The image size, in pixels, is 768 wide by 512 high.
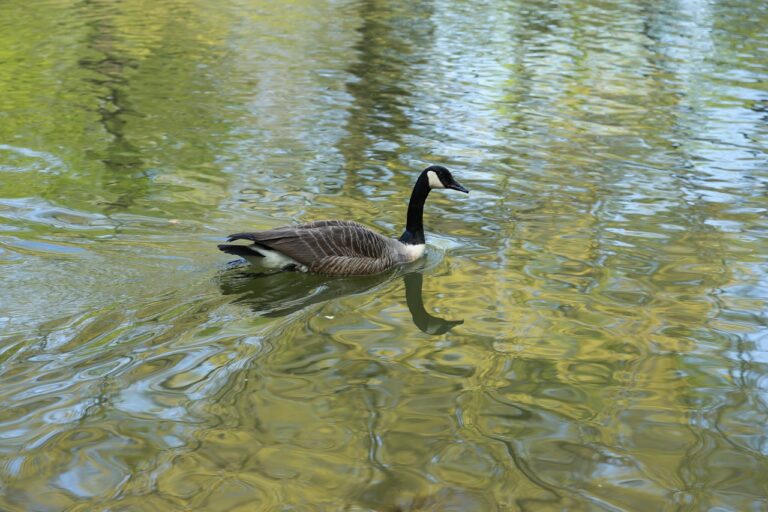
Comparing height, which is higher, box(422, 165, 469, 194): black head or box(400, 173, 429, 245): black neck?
box(422, 165, 469, 194): black head

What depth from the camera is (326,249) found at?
29.5 feet

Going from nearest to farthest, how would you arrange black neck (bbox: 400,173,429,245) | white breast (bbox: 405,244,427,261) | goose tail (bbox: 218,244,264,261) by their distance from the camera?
goose tail (bbox: 218,244,264,261), white breast (bbox: 405,244,427,261), black neck (bbox: 400,173,429,245)

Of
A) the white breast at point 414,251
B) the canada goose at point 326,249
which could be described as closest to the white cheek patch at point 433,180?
the canada goose at point 326,249

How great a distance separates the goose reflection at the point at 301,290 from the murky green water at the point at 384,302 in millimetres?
31

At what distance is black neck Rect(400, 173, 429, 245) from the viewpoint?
9789 millimetres

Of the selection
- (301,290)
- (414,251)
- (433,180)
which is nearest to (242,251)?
(301,290)

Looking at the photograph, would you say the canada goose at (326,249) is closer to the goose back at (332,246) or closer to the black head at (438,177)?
the goose back at (332,246)

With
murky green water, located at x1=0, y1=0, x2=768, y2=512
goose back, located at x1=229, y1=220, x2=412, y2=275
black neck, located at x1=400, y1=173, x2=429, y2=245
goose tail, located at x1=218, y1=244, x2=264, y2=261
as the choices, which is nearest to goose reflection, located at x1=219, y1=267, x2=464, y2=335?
murky green water, located at x1=0, y1=0, x2=768, y2=512

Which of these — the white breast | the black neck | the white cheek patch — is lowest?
the white breast

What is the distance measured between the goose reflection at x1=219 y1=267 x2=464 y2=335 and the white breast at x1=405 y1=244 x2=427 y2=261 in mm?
201

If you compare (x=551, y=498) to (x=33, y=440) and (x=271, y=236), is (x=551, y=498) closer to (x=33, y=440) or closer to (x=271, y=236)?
(x=33, y=440)

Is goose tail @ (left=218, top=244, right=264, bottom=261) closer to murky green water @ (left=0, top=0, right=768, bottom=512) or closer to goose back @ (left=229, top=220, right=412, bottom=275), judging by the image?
goose back @ (left=229, top=220, right=412, bottom=275)

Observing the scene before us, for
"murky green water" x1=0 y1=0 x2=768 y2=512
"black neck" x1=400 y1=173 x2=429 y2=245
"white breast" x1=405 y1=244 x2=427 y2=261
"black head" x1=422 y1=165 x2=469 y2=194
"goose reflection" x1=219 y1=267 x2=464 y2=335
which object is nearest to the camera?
"murky green water" x1=0 y1=0 x2=768 y2=512

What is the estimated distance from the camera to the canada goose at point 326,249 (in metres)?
8.76
